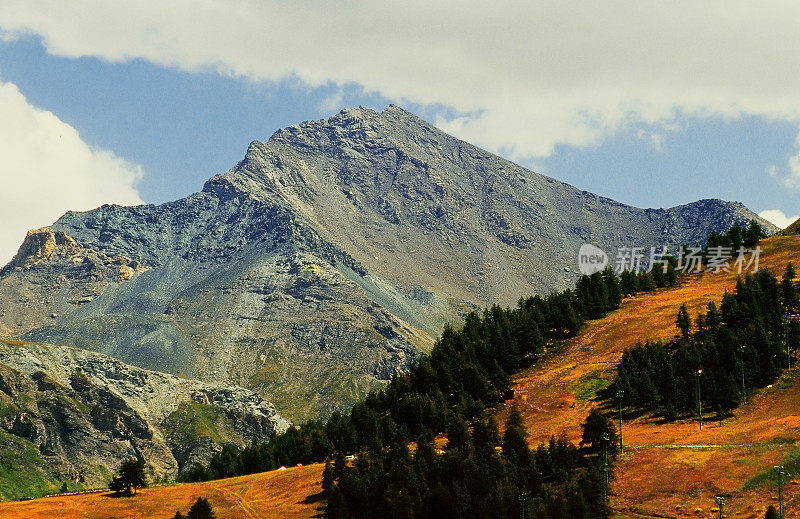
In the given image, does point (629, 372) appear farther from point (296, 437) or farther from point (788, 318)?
point (296, 437)

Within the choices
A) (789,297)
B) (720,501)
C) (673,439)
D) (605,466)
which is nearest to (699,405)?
(673,439)

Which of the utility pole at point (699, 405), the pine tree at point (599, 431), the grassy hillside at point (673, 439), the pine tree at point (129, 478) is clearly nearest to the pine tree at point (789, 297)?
the grassy hillside at point (673, 439)

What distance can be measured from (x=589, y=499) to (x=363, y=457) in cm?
4053

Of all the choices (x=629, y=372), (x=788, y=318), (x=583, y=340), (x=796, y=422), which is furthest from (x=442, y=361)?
(x=796, y=422)

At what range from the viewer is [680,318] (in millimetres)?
167125

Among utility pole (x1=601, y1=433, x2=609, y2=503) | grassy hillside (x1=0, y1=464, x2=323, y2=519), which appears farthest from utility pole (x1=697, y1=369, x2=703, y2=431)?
grassy hillside (x1=0, y1=464, x2=323, y2=519)

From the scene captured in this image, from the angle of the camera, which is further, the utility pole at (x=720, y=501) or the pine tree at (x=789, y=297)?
the pine tree at (x=789, y=297)

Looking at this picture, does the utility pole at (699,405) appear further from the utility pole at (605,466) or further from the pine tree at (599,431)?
the utility pole at (605,466)

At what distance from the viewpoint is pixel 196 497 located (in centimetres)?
→ 13412

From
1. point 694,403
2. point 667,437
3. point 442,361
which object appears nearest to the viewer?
point 667,437

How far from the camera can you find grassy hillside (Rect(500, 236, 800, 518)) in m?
99.3

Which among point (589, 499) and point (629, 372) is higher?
point (629, 372)

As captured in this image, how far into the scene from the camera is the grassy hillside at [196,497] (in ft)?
407

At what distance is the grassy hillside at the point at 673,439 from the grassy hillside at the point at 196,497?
3929 centimetres
